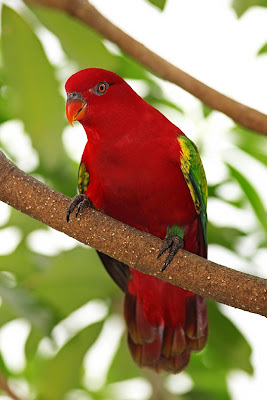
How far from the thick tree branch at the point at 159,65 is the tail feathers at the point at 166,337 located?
28.5 inches

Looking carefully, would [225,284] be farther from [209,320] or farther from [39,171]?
[39,171]

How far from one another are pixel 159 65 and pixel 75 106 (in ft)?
0.97

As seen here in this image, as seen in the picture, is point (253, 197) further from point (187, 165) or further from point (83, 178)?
point (83, 178)

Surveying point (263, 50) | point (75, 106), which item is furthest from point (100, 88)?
point (263, 50)

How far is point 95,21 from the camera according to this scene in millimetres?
1842

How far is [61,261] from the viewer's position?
7.35 ft

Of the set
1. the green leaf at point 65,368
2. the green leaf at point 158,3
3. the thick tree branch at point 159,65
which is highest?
the green leaf at point 158,3

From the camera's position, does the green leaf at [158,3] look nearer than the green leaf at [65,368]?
Yes

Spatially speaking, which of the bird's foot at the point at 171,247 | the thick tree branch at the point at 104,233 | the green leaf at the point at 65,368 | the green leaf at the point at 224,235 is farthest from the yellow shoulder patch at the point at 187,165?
the green leaf at the point at 65,368

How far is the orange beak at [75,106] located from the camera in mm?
1801

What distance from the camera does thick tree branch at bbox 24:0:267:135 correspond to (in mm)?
1807

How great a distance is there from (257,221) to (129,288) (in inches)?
27.8

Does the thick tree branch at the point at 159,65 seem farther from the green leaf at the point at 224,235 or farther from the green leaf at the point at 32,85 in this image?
the green leaf at the point at 224,235

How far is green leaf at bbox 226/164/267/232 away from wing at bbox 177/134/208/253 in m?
0.48
